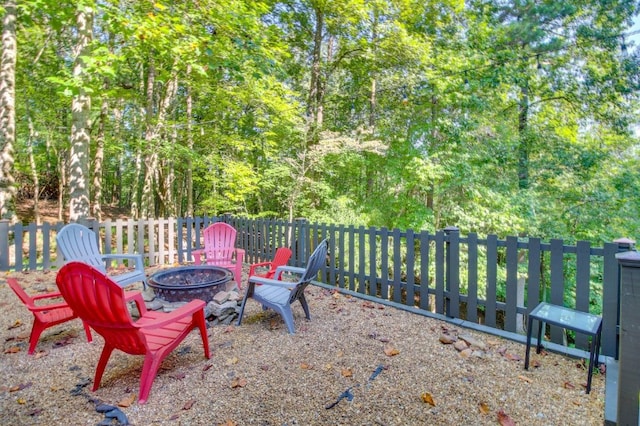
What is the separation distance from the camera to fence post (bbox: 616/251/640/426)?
1283mm

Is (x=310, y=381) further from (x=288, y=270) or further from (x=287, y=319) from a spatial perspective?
(x=288, y=270)

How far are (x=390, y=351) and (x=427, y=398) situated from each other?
663 millimetres

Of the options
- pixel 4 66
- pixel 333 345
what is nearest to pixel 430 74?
pixel 333 345

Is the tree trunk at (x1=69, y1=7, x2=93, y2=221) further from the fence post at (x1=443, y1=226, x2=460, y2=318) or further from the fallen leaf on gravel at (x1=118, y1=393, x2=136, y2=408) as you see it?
the fence post at (x1=443, y1=226, x2=460, y2=318)

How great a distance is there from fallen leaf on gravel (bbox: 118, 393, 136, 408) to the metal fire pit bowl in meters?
1.43

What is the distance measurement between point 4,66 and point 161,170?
6.39 metres

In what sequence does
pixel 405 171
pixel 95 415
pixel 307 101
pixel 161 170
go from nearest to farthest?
pixel 95 415, pixel 405 171, pixel 307 101, pixel 161 170

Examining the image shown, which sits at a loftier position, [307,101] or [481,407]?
[307,101]

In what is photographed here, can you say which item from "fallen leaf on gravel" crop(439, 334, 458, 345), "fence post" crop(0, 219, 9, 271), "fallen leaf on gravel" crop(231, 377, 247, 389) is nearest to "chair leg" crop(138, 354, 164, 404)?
"fallen leaf on gravel" crop(231, 377, 247, 389)

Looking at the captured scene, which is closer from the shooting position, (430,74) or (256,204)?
(430,74)

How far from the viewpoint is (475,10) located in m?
9.73

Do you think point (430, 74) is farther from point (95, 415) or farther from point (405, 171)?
point (95, 415)

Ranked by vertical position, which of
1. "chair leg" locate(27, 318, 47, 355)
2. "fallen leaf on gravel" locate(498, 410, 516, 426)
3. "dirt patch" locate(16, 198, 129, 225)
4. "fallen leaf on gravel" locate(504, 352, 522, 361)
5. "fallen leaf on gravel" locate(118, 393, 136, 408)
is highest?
"dirt patch" locate(16, 198, 129, 225)

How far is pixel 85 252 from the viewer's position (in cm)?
432
